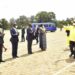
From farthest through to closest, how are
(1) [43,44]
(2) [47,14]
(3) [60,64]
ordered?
(2) [47,14] → (1) [43,44] → (3) [60,64]

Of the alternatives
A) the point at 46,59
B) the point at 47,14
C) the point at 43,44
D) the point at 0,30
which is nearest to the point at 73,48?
the point at 46,59

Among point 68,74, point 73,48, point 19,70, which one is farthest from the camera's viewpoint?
point 73,48

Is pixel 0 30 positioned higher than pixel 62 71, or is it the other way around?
pixel 0 30

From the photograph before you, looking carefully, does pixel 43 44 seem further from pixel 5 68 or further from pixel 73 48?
pixel 5 68

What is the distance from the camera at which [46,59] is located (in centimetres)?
1588

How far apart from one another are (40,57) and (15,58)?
4.00 ft

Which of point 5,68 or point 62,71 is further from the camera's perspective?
point 5,68

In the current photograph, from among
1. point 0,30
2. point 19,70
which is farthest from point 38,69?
point 0,30

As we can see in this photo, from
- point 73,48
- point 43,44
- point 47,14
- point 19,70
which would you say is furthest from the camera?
point 47,14

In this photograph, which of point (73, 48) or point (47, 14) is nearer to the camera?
point (73, 48)

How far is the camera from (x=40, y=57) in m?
16.6

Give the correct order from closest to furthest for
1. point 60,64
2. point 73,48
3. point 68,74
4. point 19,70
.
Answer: point 68,74, point 19,70, point 60,64, point 73,48

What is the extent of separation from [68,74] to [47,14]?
12058 centimetres

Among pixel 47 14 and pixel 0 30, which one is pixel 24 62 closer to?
pixel 0 30
